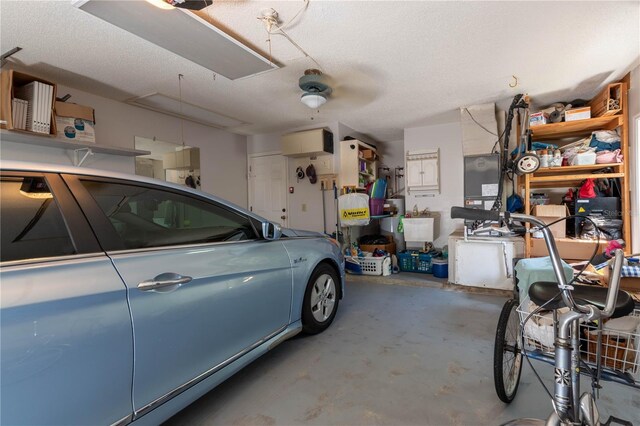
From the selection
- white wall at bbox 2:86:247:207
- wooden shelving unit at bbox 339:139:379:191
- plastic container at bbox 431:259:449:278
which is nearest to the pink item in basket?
plastic container at bbox 431:259:449:278

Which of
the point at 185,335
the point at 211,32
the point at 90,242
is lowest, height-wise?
the point at 185,335

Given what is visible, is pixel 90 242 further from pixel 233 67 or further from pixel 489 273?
pixel 489 273

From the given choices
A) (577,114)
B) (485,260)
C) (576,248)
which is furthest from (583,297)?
(577,114)

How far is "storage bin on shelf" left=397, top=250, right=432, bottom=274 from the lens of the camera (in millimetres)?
4430

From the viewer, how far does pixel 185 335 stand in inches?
50.1

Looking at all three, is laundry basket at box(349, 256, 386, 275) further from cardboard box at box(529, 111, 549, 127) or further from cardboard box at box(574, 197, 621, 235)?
cardboard box at box(529, 111, 549, 127)

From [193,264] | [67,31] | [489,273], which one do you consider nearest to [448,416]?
[193,264]

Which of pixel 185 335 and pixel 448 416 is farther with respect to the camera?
pixel 448 416

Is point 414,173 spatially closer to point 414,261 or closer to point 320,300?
point 414,261

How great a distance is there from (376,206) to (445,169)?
4.22 feet

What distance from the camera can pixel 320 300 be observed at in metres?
2.44

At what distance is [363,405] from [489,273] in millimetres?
2741

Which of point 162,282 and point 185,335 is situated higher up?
point 162,282

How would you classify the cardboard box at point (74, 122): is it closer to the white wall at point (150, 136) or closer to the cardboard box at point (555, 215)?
the white wall at point (150, 136)
